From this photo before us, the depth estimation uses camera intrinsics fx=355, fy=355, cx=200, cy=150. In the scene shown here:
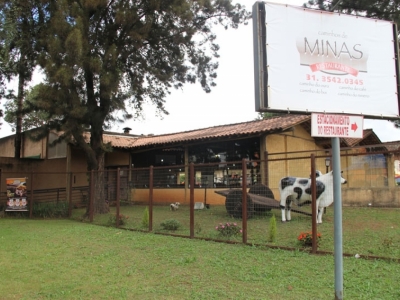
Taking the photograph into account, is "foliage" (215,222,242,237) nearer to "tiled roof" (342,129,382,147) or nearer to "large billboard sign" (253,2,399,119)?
"large billboard sign" (253,2,399,119)

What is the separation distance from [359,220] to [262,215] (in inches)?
104

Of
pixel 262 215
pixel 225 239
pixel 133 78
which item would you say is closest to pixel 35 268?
pixel 225 239

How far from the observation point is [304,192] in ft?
30.9

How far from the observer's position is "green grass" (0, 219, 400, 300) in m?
4.64

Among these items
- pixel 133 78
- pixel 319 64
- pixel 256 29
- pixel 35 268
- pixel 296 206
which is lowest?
pixel 35 268

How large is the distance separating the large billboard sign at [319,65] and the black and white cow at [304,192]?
488 cm

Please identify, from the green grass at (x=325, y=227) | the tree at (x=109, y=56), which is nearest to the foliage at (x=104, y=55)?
the tree at (x=109, y=56)

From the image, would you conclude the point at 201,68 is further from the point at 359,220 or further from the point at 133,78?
the point at 359,220

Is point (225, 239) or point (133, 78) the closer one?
point (225, 239)

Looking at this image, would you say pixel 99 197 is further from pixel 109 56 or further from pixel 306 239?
pixel 306 239

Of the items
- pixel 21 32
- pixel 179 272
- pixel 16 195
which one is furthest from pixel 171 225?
pixel 21 32

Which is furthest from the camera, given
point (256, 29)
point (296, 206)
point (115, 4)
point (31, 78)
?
point (31, 78)

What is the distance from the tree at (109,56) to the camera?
37.2 feet

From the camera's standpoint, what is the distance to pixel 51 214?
1459 cm
